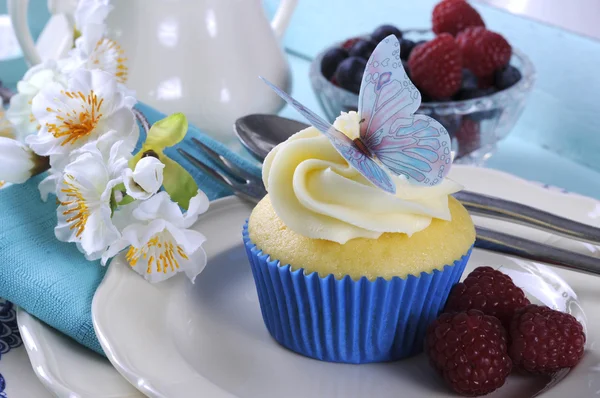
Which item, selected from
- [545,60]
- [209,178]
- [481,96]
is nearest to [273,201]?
[209,178]

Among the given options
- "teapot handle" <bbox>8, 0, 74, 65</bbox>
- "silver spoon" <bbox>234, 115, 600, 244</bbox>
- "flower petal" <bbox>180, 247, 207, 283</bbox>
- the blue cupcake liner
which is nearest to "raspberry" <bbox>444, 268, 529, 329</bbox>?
the blue cupcake liner

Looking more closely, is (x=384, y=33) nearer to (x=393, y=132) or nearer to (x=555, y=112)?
(x=555, y=112)

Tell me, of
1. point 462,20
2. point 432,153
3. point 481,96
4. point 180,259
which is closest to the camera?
point 432,153

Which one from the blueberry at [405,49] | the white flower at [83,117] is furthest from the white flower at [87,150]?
the blueberry at [405,49]

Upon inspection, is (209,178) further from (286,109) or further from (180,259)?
(286,109)

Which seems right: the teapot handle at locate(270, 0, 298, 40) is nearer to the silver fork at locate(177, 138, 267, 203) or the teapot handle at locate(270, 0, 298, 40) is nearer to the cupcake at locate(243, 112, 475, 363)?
the silver fork at locate(177, 138, 267, 203)

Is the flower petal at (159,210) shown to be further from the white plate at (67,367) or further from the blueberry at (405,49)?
the blueberry at (405,49)
